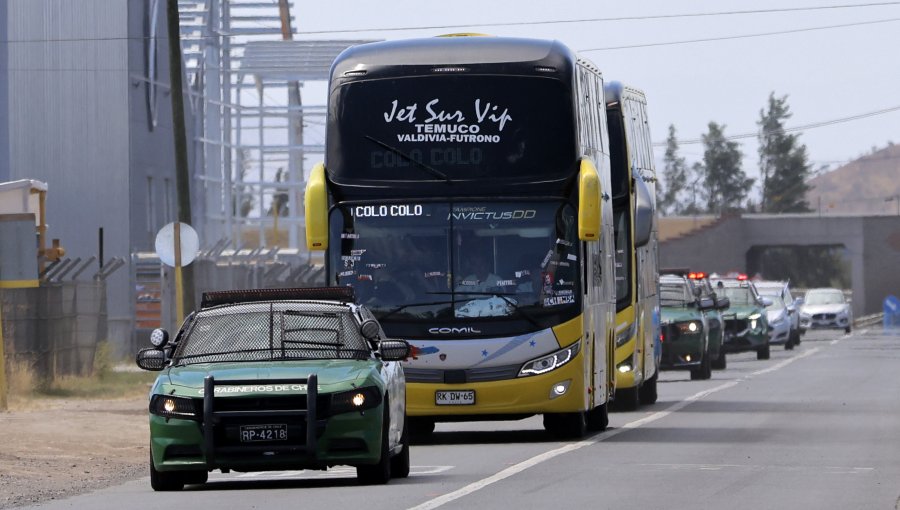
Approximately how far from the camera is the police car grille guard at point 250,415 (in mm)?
14117

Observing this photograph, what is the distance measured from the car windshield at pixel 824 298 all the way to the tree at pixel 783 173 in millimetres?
72775

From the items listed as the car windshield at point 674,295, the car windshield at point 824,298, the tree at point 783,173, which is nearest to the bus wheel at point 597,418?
the car windshield at point 674,295

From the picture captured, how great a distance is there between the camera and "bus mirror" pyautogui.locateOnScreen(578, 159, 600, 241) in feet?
62.5

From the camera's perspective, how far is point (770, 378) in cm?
3759

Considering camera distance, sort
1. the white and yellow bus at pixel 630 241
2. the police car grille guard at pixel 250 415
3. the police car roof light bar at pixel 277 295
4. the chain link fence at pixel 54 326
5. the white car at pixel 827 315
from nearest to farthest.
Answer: the police car grille guard at pixel 250 415
the police car roof light bar at pixel 277 295
the white and yellow bus at pixel 630 241
the chain link fence at pixel 54 326
the white car at pixel 827 315

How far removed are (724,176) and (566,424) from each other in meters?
144

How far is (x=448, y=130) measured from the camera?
19.7 metres

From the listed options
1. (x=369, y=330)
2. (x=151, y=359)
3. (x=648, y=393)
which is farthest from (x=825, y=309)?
(x=151, y=359)

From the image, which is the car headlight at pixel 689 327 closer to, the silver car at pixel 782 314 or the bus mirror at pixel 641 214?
the bus mirror at pixel 641 214

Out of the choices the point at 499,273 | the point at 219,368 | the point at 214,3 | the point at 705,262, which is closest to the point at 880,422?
the point at 499,273

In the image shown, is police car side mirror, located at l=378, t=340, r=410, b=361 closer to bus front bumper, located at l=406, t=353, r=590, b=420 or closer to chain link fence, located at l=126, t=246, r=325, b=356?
bus front bumper, located at l=406, t=353, r=590, b=420

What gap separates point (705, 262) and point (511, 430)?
267ft

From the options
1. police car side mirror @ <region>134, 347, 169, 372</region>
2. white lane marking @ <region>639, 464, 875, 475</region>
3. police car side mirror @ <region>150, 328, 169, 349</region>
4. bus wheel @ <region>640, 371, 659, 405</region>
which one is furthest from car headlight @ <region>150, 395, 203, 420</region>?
bus wheel @ <region>640, 371, 659, 405</region>

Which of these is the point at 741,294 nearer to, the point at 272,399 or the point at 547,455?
the point at 547,455
